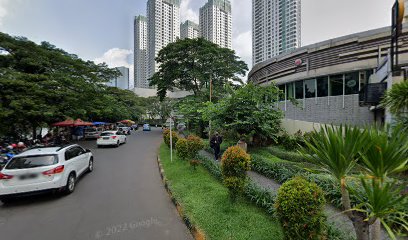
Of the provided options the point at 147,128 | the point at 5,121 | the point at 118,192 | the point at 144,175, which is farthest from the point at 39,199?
the point at 147,128

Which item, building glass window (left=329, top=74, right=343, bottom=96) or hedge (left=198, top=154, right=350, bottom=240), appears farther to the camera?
building glass window (left=329, top=74, right=343, bottom=96)

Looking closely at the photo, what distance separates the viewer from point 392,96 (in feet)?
19.4

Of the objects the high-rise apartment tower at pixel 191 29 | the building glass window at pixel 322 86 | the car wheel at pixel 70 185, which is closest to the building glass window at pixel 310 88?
the building glass window at pixel 322 86

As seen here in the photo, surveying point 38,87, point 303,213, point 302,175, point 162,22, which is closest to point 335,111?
point 302,175

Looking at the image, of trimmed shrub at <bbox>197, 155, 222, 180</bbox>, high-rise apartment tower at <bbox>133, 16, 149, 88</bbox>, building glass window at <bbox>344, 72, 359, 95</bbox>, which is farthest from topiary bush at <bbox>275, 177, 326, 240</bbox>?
high-rise apartment tower at <bbox>133, 16, 149, 88</bbox>

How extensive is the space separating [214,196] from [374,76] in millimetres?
14248

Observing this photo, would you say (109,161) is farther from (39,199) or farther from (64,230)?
(64,230)

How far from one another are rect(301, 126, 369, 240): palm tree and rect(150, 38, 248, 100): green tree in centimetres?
2003

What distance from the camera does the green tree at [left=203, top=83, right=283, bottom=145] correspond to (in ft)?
34.0

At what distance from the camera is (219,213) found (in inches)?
170

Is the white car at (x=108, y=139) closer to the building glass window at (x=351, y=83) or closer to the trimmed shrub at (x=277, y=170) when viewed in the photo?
the trimmed shrub at (x=277, y=170)

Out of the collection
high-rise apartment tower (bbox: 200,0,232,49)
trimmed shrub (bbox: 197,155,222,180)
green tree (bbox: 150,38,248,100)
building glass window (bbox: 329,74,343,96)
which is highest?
high-rise apartment tower (bbox: 200,0,232,49)

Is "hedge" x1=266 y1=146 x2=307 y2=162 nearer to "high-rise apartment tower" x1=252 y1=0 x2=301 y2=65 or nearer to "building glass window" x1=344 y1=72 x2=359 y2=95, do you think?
"building glass window" x1=344 y1=72 x2=359 y2=95

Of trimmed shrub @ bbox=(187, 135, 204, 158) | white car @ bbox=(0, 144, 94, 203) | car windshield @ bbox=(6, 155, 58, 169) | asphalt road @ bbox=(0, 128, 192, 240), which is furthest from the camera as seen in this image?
trimmed shrub @ bbox=(187, 135, 204, 158)
